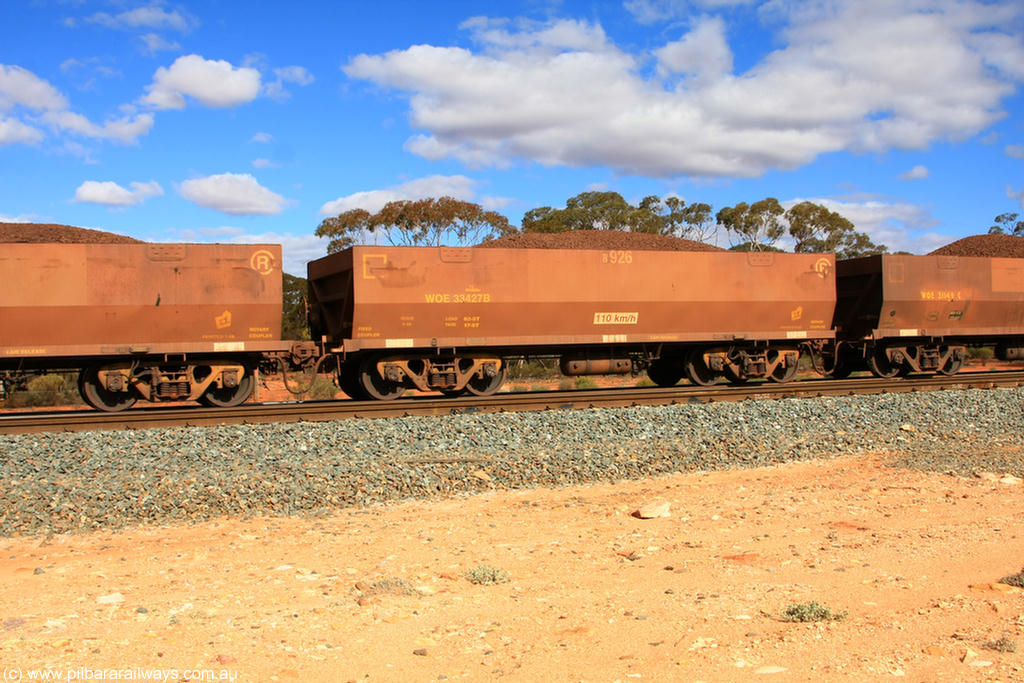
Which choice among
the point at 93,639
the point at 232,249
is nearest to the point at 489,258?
the point at 232,249

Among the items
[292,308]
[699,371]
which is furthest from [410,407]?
[292,308]

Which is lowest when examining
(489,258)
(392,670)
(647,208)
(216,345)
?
(392,670)

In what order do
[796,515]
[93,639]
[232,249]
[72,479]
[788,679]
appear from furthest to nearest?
1. [232,249]
2. [72,479]
3. [796,515]
4. [93,639]
5. [788,679]

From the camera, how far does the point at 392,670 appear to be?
4.18 m

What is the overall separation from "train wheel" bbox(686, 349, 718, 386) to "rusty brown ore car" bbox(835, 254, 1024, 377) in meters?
3.74

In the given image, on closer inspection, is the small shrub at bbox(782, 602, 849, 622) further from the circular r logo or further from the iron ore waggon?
the circular r logo

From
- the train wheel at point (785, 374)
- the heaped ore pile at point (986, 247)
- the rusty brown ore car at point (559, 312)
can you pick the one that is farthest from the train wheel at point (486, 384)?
the heaped ore pile at point (986, 247)

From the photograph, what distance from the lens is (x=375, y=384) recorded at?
14469 mm

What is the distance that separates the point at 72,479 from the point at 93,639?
3.96m

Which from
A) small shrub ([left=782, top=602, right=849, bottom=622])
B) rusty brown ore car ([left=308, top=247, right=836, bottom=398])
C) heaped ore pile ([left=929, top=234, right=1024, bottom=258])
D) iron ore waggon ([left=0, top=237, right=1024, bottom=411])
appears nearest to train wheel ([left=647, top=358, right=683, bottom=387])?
iron ore waggon ([left=0, top=237, right=1024, bottom=411])

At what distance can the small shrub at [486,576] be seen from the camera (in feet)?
18.5

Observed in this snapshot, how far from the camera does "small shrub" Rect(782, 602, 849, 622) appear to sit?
15.5ft

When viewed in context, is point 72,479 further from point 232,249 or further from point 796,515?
point 796,515

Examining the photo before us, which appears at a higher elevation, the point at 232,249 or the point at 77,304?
the point at 232,249
